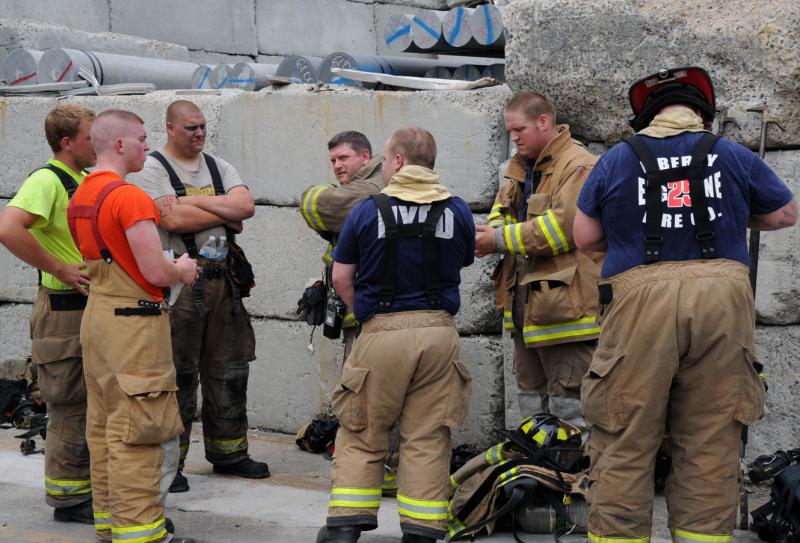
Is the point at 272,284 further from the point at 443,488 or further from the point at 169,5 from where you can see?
the point at 169,5

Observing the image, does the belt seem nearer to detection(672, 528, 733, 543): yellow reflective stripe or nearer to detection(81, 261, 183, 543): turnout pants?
detection(81, 261, 183, 543): turnout pants

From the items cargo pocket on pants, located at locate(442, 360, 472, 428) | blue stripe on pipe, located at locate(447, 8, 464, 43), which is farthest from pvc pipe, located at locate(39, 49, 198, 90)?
cargo pocket on pants, located at locate(442, 360, 472, 428)

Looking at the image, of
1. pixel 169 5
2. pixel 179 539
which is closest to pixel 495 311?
pixel 179 539

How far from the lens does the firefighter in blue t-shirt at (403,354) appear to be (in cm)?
442

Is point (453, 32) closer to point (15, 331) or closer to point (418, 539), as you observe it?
A: point (418, 539)

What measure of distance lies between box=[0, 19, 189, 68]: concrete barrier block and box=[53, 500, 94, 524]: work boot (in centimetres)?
482

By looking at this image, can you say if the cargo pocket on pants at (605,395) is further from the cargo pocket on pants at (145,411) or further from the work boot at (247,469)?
the work boot at (247,469)

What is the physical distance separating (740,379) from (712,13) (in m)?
2.10

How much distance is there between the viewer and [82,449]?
5.19 meters

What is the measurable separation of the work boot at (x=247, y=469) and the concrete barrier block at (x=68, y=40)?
14.6 ft

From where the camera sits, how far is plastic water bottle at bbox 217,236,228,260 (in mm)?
5570

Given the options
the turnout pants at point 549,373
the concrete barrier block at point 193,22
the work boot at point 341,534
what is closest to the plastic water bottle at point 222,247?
the turnout pants at point 549,373

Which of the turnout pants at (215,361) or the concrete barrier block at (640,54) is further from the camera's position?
the turnout pants at (215,361)

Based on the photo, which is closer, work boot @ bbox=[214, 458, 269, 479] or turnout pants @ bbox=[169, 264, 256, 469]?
turnout pants @ bbox=[169, 264, 256, 469]
